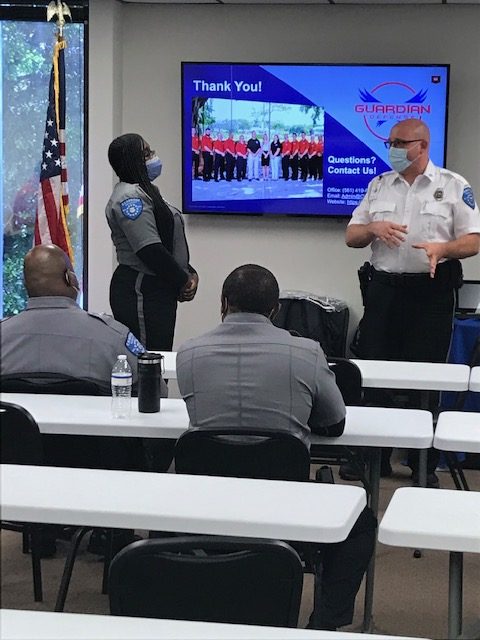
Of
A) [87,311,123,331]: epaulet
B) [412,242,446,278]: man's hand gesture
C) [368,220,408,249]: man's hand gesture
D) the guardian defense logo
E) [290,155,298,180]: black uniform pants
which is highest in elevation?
the guardian defense logo

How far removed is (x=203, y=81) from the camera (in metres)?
6.21

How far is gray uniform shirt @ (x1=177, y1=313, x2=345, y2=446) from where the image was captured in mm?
2764

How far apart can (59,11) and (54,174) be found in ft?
3.09

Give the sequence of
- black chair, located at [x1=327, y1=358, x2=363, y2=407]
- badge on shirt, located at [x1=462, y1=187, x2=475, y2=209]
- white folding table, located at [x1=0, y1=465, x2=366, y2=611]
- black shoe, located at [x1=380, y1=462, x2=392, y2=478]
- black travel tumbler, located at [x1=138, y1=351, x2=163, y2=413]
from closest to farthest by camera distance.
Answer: white folding table, located at [x1=0, y1=465, x2=366, y2=611] → black travel tumbler, located at [x1=138, y1=351, x2=163, y2=413] → black chair, located at [x1=327, y1=358, x2=363, y2=407] → badge on shirt, located at [x1=462, y1=187, x2=475, y2=209] → black shoe, located at [x1=380, y1=462, x2=392, y2=478]

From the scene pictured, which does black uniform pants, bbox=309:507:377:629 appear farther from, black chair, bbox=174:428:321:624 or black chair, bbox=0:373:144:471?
black chair, bbox=0:373:144:471

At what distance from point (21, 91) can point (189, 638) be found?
5.41 metres

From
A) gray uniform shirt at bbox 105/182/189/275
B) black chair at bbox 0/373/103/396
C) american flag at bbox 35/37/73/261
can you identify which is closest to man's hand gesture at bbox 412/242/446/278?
gray uniform shirt at bbox 105/182/189/275

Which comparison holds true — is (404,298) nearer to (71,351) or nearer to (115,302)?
(115,302)

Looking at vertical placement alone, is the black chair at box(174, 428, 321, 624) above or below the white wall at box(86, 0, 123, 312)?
below

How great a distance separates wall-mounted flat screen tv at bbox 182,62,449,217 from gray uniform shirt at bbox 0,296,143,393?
3222mm

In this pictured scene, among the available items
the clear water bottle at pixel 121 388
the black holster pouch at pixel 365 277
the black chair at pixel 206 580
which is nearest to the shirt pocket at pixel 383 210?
the black holster pouch at pixel 365 277

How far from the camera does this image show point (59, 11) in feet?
19.9

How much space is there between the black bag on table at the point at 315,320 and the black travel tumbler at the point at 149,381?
111 inches

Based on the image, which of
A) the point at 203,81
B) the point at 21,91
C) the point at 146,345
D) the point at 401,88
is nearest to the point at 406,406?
the point at 146,345
